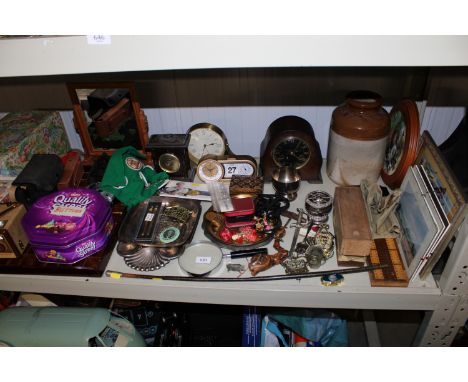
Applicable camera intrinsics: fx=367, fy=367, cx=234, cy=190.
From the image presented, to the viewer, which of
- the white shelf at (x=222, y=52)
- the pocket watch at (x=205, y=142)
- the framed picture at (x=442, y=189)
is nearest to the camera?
the white shelf at (x=222, y=52)

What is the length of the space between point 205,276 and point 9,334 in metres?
0.56

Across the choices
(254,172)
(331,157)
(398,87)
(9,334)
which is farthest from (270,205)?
(9,334)

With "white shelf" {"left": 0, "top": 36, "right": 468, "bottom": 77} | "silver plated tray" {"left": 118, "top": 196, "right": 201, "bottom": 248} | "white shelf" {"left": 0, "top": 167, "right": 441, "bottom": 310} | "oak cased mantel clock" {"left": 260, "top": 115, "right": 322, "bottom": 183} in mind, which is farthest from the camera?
"oak cased mantel clock" {"left": 260, "top": 115, "right": 322, "bottom": 183}

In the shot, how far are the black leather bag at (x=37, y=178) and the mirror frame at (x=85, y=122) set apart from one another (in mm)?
145

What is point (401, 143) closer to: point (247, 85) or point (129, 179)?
point (247, 85)

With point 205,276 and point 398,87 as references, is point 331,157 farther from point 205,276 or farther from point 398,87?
point 205,276

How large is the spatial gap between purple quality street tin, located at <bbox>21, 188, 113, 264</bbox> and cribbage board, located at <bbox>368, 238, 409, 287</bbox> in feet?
2.19

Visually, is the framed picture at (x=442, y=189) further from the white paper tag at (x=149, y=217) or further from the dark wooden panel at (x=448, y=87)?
the white paper tag at (x=149, y=217)

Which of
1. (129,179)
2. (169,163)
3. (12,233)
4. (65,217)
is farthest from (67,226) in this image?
(169,163)

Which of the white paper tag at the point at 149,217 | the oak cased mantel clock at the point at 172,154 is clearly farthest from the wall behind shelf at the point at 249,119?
the white paper tag at the point at 149,217

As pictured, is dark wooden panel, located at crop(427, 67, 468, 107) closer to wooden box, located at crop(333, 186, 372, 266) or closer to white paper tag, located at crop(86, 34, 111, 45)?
wooden box, located at crop(333, 186, 372, 266)

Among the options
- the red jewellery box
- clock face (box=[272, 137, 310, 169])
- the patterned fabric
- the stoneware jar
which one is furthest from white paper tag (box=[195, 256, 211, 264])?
the patterned fabric

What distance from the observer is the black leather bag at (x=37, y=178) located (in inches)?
38.7

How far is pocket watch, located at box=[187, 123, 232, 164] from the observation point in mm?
1156
